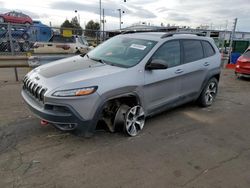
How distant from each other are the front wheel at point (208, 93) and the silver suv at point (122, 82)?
0.13 meters

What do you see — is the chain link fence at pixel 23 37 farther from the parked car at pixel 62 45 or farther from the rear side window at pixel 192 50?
the rear side window at pixel 192 50

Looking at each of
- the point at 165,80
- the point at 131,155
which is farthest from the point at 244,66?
the point at 131,155

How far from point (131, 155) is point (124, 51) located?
1.99m

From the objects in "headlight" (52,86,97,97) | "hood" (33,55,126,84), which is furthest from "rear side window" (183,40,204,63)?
"headlight" (52,86,97,97)

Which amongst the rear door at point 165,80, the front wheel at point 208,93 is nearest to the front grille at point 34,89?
the rear door at point 165,80

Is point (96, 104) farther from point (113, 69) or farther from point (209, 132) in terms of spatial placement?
point (209, 132)

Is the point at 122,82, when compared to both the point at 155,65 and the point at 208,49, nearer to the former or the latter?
the point at 155,65

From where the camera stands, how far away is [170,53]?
448 centimetres

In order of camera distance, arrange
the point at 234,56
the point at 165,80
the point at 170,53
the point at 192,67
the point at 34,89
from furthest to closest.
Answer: the point at 234,56
the point at 192,67
the point at 170,53
the point at 165,80
the point at 34,89

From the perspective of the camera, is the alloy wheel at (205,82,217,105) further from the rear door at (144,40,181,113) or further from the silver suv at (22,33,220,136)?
the rear door at (144,40,181,113)

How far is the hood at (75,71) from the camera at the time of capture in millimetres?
3316

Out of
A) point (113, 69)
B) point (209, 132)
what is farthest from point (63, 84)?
point (209, 132)

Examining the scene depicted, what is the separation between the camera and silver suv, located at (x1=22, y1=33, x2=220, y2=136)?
317 centimetres

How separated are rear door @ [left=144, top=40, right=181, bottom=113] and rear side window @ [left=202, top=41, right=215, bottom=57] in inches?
45.6
